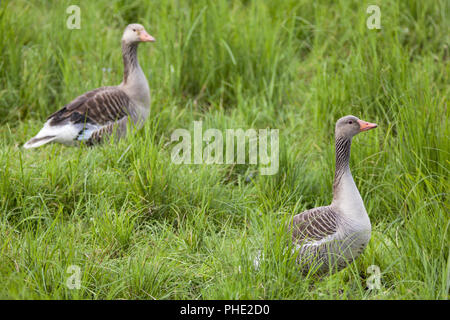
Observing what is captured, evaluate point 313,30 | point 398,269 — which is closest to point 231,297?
point 398,269

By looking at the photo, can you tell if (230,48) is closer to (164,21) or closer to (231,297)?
(164,21)

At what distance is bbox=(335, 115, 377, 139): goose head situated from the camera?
180 inches

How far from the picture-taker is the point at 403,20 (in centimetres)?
780

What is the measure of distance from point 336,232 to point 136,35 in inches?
142

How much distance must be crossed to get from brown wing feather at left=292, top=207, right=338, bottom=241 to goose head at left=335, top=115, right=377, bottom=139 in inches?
23.7

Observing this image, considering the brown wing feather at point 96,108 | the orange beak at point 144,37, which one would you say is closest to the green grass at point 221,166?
the brown wing feather at point 96,108

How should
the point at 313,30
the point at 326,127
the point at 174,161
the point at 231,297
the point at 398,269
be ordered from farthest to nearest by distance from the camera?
1. the point at 313,30
2. the point at 326,127
3. the point at 174,161
4. the point at 398,269
5. the point at 231,297

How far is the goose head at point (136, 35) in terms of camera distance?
6730mm

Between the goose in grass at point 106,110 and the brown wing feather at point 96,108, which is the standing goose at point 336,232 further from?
the brown wing feather at point 96,108

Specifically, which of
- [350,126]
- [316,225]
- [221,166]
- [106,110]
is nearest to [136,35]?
[106,110]

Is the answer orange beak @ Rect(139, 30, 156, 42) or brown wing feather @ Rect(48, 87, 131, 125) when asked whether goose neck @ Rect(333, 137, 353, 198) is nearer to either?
brown wing feather @ Rect(48, 87, 131, 125)

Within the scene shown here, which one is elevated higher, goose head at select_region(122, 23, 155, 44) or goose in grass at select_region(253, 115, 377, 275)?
goose head at select_region(122, 23, 155, 44)

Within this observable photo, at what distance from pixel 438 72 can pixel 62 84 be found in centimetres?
436

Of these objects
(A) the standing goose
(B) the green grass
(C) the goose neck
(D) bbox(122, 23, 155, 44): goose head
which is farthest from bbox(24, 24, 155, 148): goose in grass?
(A) the standing goose
